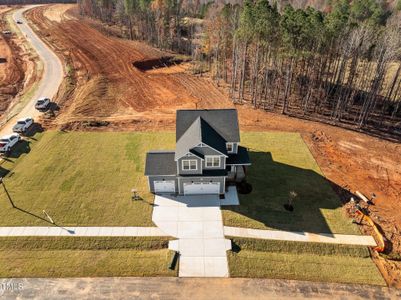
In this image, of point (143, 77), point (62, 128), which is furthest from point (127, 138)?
point (143, 77)

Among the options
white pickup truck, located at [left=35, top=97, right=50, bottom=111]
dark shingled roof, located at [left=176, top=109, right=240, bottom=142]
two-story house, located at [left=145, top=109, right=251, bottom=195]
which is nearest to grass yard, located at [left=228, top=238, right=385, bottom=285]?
two-story house, located at [left=145, top=109, right=251, bottom=195]

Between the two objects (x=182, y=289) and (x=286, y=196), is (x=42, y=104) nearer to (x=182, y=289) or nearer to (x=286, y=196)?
(x=182, y=289)

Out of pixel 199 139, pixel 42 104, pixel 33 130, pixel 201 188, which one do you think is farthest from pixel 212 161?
pixel 42 104

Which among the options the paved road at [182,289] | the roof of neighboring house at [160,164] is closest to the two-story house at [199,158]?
the roof of neighboring house at [160,164]

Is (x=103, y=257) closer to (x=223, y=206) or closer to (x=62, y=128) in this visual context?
(x=223, y=206)

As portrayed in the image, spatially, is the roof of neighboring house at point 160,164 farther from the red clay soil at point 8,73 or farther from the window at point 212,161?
the red clay soil at point 8,73
